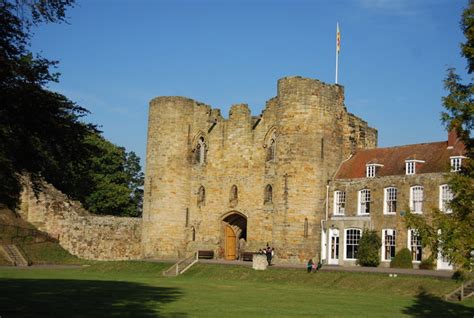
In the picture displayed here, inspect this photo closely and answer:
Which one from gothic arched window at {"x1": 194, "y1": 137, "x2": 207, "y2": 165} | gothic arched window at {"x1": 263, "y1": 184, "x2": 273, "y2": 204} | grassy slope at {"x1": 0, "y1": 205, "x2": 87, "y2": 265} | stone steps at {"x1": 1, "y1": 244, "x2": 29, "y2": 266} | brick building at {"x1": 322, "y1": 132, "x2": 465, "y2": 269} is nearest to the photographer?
brick building at {"x1": 322, "y1": 132, "x2": 465, "y2": 269}

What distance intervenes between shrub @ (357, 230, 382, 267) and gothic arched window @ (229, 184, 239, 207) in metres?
9.62

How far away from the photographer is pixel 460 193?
16.0m

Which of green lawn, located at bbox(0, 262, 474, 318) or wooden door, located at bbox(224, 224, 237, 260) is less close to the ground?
wooden door, located at bbox(224, 224, 237, 260)

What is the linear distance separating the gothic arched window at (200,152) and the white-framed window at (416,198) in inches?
603

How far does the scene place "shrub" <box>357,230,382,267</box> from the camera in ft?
131

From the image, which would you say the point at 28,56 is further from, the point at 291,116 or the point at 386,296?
the point at 291,116

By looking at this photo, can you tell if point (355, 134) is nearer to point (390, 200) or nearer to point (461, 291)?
point (390, 200)

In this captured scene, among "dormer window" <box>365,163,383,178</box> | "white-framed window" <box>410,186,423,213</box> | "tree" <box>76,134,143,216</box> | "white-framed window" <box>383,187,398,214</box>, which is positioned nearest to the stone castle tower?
"dormer window" <box>365,163,383,178</box>

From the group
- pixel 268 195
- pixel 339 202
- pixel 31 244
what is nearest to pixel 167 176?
pixel 268 195

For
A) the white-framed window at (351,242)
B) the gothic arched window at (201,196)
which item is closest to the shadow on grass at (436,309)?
the white-framed window at (351,242)

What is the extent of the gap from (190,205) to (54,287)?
22.4 m

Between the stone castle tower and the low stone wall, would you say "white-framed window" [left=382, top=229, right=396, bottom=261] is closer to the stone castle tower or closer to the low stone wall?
the stone castle tower

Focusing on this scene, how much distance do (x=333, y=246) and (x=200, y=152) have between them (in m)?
12.1

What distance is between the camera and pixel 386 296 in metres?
29.2
